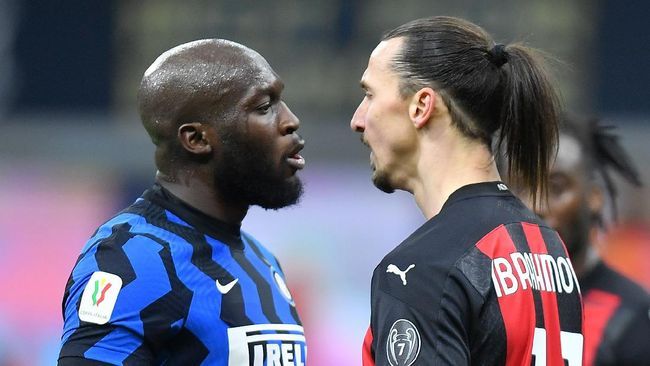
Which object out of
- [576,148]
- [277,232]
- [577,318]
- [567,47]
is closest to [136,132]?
[277,232]

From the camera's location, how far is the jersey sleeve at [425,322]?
252 centimetres

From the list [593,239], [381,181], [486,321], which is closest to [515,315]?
[486,321]

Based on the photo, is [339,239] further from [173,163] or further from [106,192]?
[173,163]

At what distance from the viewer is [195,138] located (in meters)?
3.24

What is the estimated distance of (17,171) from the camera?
8945 mm

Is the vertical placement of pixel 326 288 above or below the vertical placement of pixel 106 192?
below

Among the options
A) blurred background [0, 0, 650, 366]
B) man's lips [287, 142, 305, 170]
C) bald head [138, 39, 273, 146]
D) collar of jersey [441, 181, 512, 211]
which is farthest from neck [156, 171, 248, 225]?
blurred background [0, 0, 650, 366]

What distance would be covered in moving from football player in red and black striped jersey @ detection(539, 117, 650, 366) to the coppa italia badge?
5.40ft

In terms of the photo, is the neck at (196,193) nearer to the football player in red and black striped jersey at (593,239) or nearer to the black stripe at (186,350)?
the black stripe at (186,350)

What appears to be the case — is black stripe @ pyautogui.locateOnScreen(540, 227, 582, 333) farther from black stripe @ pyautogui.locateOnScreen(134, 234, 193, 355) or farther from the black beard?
black stripe @ pyautogui.locateOnScreen(134, 234, 193, 355)

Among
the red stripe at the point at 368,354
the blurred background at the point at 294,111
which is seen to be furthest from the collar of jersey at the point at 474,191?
the blurred background at the point at 294,111

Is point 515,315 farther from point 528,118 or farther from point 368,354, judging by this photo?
point 528,118

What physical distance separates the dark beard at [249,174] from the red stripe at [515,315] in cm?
83

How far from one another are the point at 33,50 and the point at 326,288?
2972 millimetres
